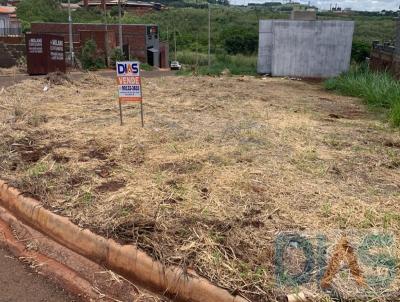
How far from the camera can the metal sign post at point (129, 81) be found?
23.9ft

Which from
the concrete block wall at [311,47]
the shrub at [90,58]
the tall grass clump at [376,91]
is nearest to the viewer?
the tall grass clump at [376,91]

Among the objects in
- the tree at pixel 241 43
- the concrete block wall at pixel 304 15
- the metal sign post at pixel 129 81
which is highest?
the concrete block wall at pixel 304 15

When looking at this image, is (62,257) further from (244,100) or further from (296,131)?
(244,100)

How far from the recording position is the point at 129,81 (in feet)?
24.4

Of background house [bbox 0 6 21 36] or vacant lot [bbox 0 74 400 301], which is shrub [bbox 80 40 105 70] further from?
background house [bbox 0 6 21 36]

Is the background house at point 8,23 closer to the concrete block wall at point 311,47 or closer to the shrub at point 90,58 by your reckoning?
the shrub at point 90,58

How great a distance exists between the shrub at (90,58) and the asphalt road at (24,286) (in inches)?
944

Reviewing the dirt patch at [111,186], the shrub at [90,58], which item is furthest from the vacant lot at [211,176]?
the shrub at [90,58]

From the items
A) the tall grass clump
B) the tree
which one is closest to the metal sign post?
the tall grass clump

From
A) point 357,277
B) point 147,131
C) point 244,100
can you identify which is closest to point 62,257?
point 357,277

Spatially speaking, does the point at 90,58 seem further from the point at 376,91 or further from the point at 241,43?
the point at 241,43

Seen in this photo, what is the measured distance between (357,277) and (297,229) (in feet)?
2.52

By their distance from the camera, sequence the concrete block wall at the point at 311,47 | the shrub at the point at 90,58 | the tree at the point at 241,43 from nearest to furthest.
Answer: the concrete block wall at the point at 311,47
the shrub at the point at 90,58
the tree at the point at 241,43

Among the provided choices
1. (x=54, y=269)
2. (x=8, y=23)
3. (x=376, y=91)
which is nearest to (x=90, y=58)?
(x=376, y=91)
